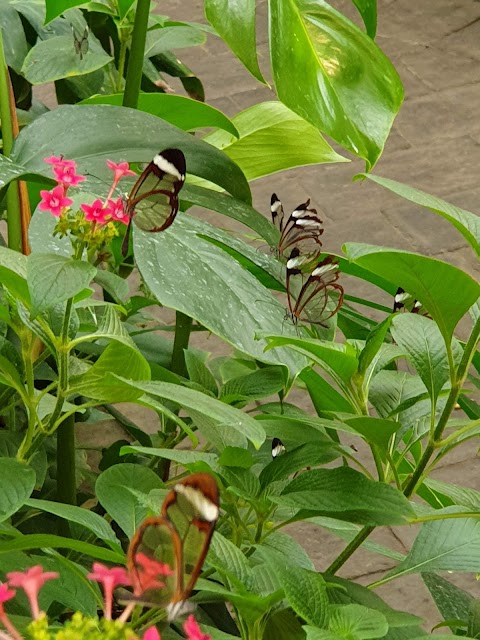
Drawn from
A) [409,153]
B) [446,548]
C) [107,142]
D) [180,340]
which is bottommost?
[409,153]

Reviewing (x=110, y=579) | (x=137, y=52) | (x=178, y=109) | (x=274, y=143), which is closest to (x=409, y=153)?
(x=274, y=143)

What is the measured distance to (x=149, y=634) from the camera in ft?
0.94

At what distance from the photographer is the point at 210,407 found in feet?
1.61

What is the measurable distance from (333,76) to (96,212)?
0.17 metres

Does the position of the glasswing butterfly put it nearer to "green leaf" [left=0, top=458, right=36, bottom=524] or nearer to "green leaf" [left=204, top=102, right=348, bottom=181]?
"green leaf" [left=0, top=458, right=36, bottom=524]

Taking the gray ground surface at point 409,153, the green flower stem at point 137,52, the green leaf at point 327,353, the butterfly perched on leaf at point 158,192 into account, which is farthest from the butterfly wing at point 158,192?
the gray ground surface at point 409,153

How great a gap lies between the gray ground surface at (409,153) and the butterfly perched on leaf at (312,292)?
103cm

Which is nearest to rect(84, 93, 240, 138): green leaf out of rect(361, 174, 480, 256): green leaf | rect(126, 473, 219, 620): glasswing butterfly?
rect(361, 174, 480, 256): green leaf

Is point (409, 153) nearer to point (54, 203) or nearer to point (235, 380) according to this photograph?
point (235, 380)

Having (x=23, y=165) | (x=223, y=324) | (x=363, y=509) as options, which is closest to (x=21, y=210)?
(x=23, y=165)

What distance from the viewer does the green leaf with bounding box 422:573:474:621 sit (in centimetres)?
63

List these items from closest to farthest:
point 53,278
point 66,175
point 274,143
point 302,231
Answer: point 53,278
point 66,175
point 302,231
point 274,143

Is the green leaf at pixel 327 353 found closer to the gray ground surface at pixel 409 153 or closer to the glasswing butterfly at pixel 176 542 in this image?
the glasswing butterfly at pixel 176 542

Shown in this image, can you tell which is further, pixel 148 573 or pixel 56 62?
pixel 56 62
